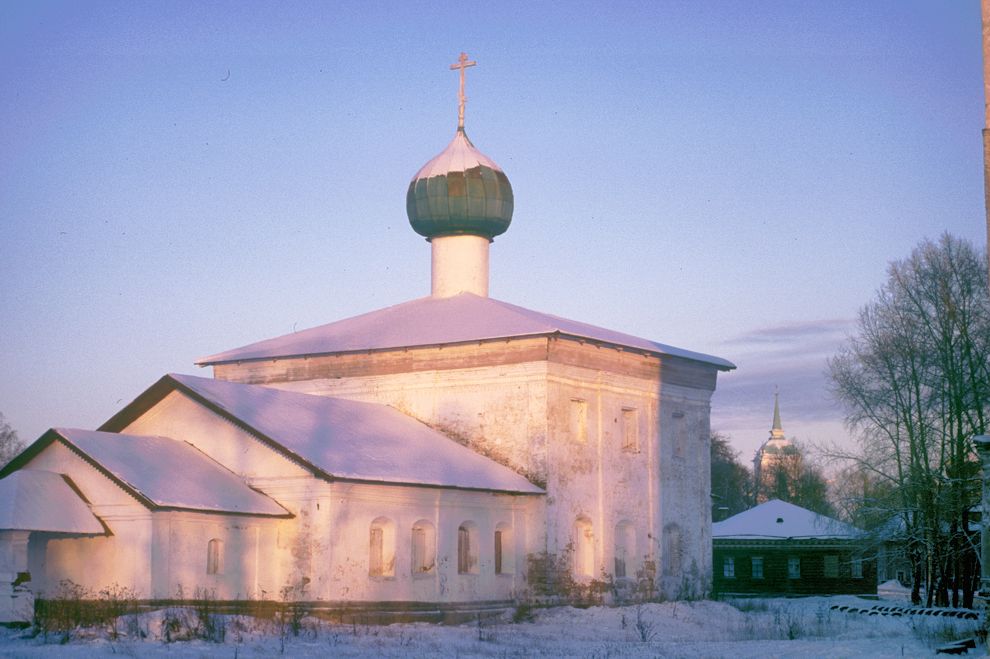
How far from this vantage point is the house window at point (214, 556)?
21.6m

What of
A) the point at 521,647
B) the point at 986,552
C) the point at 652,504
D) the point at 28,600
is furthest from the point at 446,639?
the point at 652,504

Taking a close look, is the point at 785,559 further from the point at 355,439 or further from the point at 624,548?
the point at 355,439

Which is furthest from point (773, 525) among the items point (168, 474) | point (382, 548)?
point (168, 474)

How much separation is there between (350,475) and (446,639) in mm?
3579

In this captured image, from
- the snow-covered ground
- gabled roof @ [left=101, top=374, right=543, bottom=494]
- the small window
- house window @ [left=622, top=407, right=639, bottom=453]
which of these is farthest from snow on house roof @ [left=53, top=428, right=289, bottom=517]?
the small window

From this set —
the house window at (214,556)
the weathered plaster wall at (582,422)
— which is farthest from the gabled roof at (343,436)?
the house window at (214,556)

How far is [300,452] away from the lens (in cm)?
2258

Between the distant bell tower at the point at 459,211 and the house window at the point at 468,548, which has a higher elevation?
the distant bell tower at the point at 459,211

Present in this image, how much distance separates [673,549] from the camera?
29.4 m

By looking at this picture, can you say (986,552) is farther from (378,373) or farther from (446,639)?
(378,373)

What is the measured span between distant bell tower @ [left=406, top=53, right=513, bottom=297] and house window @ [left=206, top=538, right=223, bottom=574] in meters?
10.7

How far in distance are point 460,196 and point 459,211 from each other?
0.32 metres

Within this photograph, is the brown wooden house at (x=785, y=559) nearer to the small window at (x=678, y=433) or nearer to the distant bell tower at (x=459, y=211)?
the small window at (x=678, y=433)

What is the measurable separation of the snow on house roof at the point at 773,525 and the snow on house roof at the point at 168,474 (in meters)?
20.3
